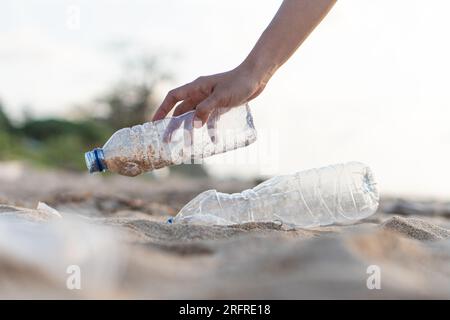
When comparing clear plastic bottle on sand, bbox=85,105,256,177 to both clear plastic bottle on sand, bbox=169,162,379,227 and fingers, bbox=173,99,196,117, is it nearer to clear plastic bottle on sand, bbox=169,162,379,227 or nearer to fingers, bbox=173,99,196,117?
fingers, bbox=173,99,196,117

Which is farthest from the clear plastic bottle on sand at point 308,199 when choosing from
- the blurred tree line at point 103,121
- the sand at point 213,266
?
the blurred tree line at point 103,121

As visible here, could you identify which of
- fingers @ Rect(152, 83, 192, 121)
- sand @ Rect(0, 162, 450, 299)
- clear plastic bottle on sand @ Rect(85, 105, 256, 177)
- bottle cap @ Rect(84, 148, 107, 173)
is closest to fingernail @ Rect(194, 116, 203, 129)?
clear plastic bottle on sand @ Rect(85, 105, 256, 177)

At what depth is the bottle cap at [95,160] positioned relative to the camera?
2840 mm

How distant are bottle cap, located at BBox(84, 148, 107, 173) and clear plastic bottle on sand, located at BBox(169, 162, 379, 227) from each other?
26.3 inches

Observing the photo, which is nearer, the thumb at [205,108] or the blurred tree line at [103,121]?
the thumb at [205,108]

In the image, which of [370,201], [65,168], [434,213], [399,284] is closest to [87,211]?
[370,201]

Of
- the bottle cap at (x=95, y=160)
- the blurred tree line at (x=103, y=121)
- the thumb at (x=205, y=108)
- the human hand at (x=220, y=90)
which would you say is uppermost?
the blurred tree line at (x=103, y=121)

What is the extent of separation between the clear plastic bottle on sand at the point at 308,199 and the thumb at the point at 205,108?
34.7 inches

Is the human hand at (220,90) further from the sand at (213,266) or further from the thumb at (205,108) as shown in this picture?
the sand at (213,266)

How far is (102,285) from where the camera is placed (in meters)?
1.60

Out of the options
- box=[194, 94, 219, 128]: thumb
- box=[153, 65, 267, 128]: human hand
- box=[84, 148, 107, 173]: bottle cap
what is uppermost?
box=[153, 65, 267, 128]: human hand

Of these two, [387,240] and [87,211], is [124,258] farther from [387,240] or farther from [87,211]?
[87,211]

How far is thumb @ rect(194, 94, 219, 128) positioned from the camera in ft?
8.30
